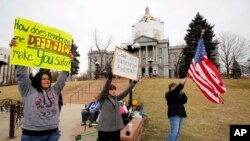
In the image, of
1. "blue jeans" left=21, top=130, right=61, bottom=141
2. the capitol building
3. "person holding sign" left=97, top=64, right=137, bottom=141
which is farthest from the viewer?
the capitol building

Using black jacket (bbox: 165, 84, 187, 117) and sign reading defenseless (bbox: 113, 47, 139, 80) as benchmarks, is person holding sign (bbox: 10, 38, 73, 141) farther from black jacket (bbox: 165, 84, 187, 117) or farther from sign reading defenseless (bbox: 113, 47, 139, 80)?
black jacket (bbox: 165, 84, 187, 117)

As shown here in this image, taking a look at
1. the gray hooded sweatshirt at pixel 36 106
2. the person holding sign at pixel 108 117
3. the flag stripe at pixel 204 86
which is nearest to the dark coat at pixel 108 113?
the person holding sign at pixel 108 117

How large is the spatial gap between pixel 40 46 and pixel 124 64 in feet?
5.64

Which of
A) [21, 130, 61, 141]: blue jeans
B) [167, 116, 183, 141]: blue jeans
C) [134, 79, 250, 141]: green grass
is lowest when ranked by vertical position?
[134, 79, 250, 141]: green grass

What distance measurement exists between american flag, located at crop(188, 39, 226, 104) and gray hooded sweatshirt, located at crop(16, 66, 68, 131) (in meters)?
3.71

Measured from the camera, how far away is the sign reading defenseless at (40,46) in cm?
367

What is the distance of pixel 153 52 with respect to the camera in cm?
7388

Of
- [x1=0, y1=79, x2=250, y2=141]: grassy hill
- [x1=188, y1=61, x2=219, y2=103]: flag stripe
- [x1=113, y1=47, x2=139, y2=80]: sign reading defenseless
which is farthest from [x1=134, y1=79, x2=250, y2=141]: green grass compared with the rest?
[x1=113, y1=47, x2=139, y2=80]: sign reading defenseless

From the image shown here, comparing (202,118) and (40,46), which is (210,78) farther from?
(202,118)

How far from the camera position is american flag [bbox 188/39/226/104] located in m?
5.65

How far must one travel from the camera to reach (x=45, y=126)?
332 cm

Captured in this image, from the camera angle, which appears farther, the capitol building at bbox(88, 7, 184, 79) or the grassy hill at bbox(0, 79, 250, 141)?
the capitol building at bbox(88, 7, 184, 79)

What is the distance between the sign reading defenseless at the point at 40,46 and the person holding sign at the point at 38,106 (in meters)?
0.16

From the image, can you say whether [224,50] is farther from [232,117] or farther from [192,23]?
[232,117]
